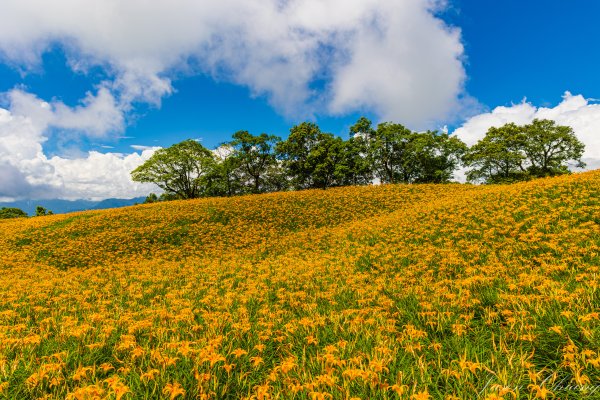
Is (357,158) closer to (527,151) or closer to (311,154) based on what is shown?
(311,154)

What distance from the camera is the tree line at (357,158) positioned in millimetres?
45562

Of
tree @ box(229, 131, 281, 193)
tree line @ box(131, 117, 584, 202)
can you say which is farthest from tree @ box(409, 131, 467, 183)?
tree @ box(229, 131, 281, 193)

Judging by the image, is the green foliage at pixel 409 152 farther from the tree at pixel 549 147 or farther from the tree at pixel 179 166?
the tree at pixel 179 166

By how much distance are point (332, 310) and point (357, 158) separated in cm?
4609

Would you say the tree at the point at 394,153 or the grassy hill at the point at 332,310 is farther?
the tree at the point at 394,153

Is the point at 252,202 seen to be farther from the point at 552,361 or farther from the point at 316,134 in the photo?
the point at 316,134

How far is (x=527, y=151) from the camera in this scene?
4584cm

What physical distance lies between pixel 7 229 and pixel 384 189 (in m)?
33.3

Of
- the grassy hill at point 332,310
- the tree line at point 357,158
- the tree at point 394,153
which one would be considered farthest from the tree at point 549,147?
the grassy hill at point 332,310

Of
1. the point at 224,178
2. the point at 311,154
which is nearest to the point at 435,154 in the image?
the point at 311,154

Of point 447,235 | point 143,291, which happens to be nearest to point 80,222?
point 143,291

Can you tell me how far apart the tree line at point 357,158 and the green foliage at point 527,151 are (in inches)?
4.8

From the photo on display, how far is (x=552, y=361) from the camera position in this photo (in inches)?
129

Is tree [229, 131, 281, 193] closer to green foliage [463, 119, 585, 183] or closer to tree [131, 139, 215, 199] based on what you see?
tree [131, 139, 215, 199]
